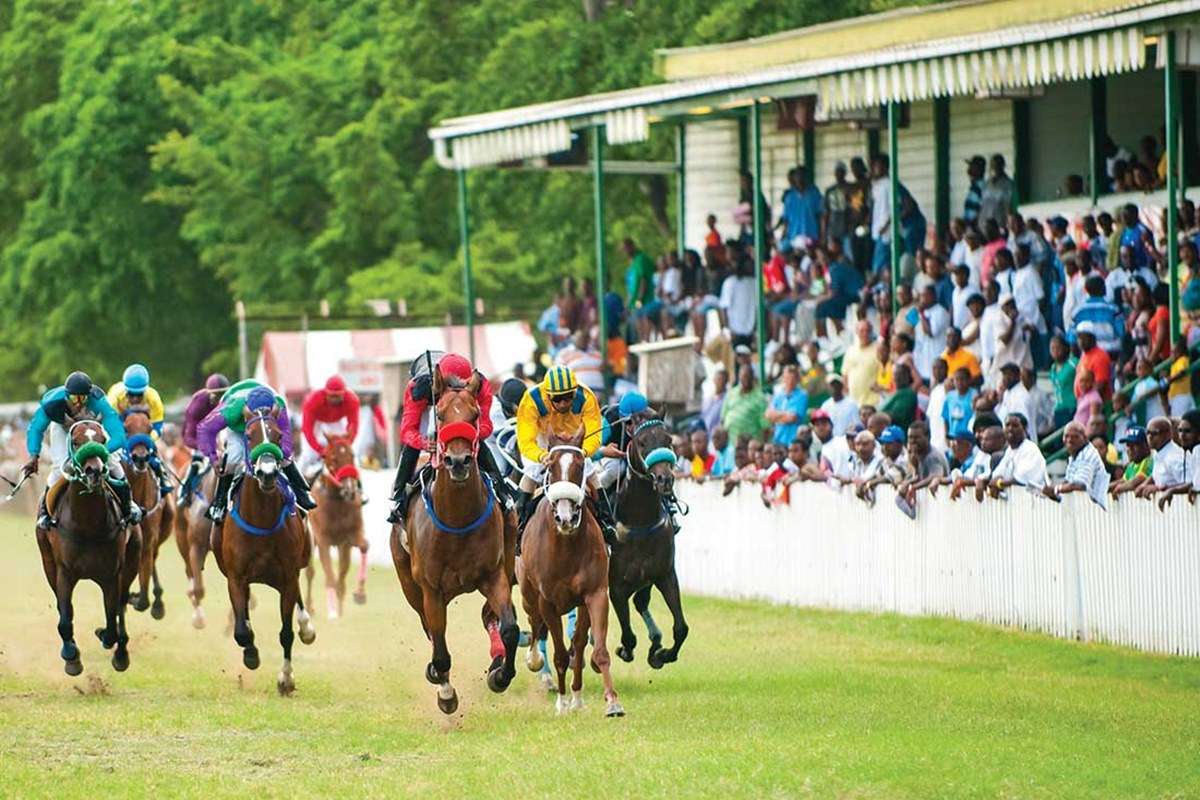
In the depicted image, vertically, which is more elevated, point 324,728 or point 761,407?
point 761,407

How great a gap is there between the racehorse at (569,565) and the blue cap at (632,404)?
152 cm

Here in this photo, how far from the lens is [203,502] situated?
74.0 ft

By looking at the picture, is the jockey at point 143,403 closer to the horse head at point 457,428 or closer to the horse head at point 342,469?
the horse head at point 342,469

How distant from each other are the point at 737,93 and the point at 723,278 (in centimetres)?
361

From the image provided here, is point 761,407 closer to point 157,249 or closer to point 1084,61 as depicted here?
point 1084,61

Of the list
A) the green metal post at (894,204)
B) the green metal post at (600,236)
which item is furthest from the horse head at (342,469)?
the green metal post at (894,204)

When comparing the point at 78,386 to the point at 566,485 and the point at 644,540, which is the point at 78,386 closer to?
the point at 644,540

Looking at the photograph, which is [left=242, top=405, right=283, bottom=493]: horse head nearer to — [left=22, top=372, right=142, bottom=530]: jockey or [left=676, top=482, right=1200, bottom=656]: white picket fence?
[left=22, top=372, right=142, bottom=530]: jockey

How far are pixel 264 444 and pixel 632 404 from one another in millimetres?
2739

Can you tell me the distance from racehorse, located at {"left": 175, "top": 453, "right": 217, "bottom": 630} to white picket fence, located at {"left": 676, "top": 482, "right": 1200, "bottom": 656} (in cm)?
568

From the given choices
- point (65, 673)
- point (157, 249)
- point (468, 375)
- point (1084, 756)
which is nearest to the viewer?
point (1084, 756)

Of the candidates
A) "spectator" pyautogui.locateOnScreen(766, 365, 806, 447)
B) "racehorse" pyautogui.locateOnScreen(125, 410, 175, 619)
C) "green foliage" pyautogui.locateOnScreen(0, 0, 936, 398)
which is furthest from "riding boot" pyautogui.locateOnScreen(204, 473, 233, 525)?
"green foliage" pyautogui.locateOnScreen(0, 0, 936, 398)

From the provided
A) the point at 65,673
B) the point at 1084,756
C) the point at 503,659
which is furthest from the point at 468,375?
the point at 65,673

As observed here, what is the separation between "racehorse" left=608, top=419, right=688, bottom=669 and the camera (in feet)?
58.9
